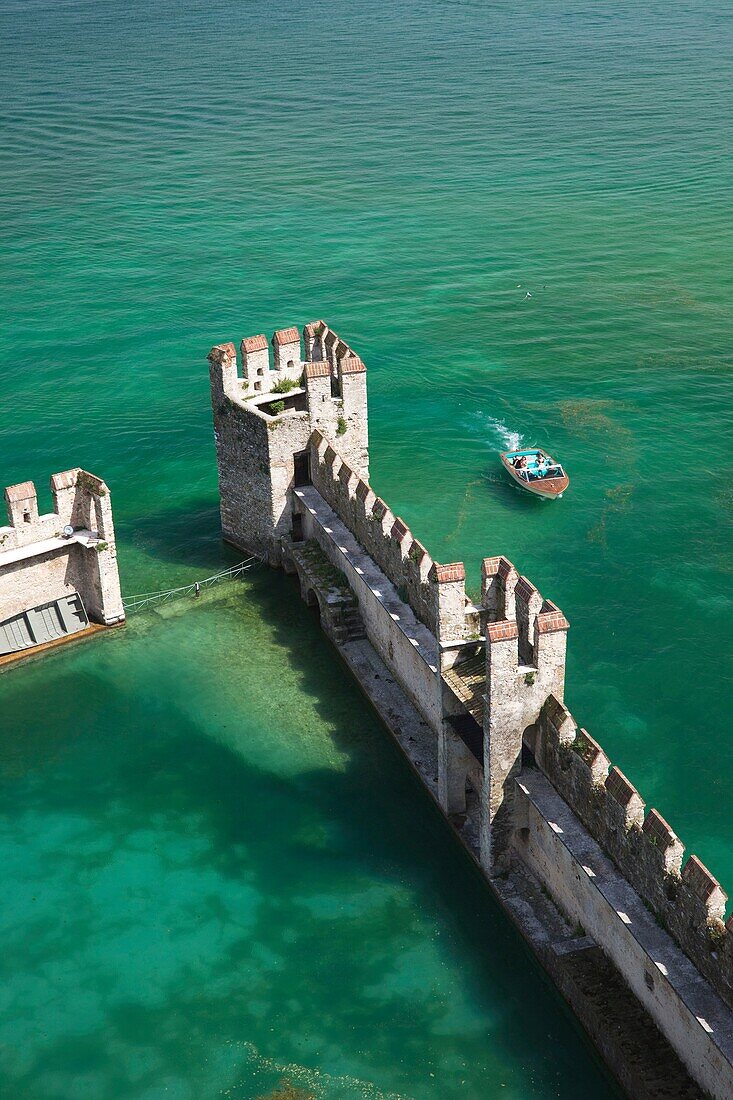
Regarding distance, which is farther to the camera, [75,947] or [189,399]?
[189,399]

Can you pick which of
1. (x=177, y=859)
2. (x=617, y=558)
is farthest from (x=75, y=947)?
(x=617, y=558)

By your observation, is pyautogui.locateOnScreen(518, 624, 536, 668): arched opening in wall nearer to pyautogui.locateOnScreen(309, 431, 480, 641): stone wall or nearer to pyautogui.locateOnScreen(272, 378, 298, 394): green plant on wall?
pyautogui.locateOnScreen(309, 431, 480, 641): stone wall

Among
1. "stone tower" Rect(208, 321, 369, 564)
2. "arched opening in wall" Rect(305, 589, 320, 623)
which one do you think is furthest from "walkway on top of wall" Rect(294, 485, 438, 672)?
"arched opening in wall" Rect(305, 589, 320, 623)

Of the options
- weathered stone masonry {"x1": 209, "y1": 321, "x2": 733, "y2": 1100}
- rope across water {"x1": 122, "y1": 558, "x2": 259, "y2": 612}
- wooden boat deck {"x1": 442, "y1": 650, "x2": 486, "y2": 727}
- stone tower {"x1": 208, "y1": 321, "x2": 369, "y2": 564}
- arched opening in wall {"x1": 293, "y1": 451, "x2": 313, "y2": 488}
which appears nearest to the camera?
weathered stone masonry {"x1": 209, "y1": 321, "x2": 733, "y2": 1100}

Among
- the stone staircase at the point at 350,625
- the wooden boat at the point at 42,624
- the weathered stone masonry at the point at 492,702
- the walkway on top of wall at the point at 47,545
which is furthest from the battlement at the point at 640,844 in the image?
the wooden boat at the point at 42,624

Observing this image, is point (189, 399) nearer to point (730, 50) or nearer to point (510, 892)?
point (510, 892)

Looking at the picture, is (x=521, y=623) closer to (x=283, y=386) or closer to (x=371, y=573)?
(x=371, y=573)

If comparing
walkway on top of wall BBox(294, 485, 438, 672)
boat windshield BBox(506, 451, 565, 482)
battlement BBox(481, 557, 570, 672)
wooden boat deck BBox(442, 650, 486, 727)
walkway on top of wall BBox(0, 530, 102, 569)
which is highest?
battlement BBox(481, 557, 570, 672)
